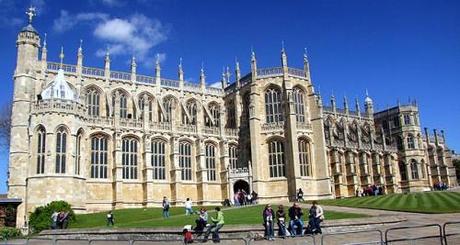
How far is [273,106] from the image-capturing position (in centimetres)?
5903

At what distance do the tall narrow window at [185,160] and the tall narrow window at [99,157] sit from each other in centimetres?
907

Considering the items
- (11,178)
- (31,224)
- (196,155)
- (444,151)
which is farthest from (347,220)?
(444,151)

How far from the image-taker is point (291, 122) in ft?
183

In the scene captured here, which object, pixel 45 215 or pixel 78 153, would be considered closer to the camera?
pixel 45 215

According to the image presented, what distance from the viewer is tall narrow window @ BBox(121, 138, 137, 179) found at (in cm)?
5235

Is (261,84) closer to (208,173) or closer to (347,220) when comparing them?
(208,173)

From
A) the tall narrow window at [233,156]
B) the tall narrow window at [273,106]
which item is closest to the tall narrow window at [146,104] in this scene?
the tall narrow window at [233,156]

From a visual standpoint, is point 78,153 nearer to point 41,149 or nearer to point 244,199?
point 41,149

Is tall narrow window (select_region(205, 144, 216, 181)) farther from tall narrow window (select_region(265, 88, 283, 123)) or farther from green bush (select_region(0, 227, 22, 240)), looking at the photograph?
green bush (select_region(0, 227, 22, 240))

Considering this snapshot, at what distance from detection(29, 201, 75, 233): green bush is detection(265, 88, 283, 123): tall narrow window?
27.3 m

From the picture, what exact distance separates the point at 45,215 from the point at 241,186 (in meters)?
24.8

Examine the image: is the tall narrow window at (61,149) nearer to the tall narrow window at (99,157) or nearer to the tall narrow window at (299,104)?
the tall narrow window at (99,157)

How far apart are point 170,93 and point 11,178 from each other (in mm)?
21918

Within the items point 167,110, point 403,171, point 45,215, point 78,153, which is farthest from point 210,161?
point 403,171
